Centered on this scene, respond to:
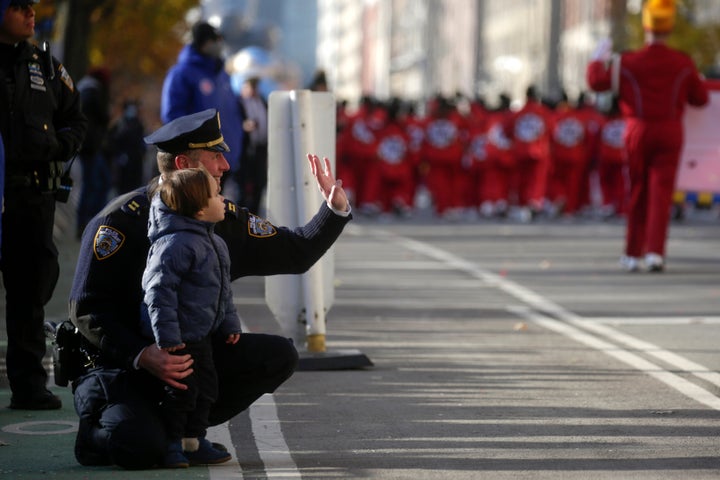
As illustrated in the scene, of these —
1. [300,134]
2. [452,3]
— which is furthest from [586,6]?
[300,134]

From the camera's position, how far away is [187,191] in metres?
6.49

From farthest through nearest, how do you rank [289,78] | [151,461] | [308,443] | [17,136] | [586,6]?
[586,6] → [289,78] → [17,136] → [308,443] → [151,461]

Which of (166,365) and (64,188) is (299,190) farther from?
(166,365)

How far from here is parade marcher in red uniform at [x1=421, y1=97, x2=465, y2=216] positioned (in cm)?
3288

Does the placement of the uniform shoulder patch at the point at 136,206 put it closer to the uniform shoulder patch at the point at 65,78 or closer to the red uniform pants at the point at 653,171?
the uniform shoulder patch at the point at 65,78

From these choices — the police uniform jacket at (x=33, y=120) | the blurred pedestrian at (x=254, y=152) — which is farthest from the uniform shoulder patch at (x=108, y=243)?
the blurred pedestrian at (x=254, y=152)

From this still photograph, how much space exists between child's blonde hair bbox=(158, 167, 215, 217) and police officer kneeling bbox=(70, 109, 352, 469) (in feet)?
1.03

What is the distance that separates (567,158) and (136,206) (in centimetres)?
2477

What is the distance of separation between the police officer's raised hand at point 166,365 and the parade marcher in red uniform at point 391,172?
2601 cm

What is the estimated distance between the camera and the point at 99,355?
6.86m

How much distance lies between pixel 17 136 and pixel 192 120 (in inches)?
53.4

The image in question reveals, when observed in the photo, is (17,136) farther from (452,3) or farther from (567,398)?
(452,3)

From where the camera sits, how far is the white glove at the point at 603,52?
1702 centimetres

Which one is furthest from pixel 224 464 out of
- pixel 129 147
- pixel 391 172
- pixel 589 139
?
pixel 391 172
